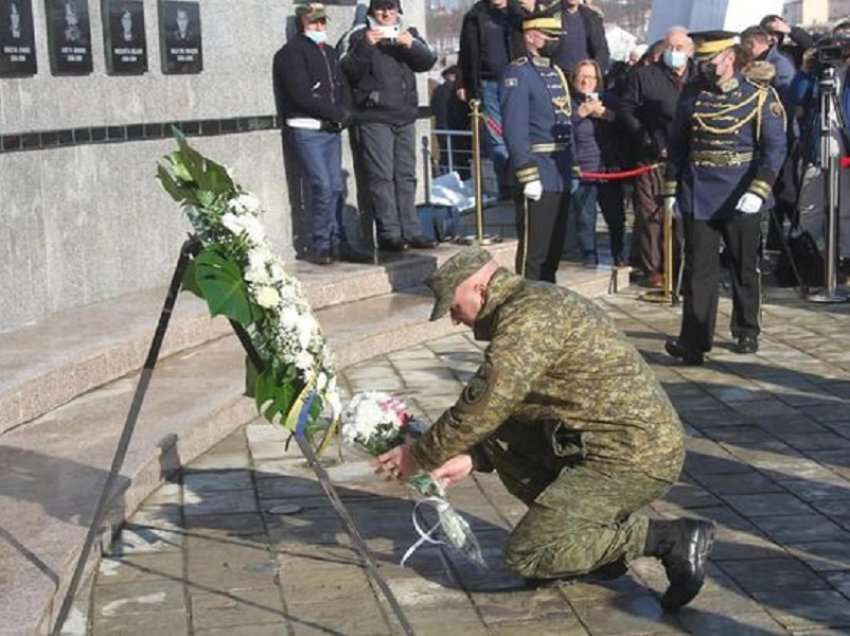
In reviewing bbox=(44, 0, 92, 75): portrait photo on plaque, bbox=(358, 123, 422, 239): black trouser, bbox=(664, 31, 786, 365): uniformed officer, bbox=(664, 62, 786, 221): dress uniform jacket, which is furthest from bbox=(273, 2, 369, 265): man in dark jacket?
bbox=(664, 62, 786, 221): dress uniform jacket

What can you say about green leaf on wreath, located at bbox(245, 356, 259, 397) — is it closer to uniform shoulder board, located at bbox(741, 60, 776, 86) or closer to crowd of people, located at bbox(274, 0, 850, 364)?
crowd of people, located at bbox(274, 0, 850, 364)

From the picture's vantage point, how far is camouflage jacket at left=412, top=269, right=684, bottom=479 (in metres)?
5.39

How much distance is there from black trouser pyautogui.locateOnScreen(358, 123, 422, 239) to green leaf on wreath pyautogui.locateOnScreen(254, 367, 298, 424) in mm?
6777

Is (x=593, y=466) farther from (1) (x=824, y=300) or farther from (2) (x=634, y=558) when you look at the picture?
(1) (x=824, y=300)

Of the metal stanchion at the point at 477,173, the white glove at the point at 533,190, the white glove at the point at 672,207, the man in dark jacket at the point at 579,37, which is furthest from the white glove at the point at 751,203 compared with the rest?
the man in dark jacket at the point at 579,37

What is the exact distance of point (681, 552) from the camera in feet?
18.3

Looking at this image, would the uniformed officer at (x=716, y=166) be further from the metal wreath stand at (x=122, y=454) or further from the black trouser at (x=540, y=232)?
the metal wreath stand at (x=122, y=454)

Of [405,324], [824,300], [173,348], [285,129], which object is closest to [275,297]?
[173,348]

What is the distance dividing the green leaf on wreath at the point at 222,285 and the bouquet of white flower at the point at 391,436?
0.70 meters

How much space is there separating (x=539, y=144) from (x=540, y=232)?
57 cm

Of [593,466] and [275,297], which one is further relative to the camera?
[593,466]

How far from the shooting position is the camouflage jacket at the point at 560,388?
5.39 m

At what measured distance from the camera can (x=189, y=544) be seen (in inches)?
253

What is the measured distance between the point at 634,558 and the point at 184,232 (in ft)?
18.9
